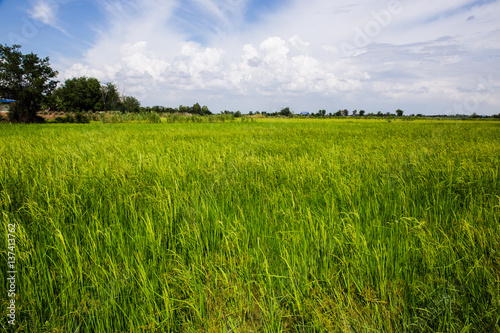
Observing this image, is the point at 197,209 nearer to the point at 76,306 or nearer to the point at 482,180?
the point at 76,306

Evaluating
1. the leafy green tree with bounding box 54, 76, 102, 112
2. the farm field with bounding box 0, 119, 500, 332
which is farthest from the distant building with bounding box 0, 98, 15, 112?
the leafy green tree with bounding box 54, 76, 102, 112

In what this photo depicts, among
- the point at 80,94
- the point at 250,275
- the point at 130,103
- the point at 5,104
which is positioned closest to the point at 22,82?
the point at 5,104

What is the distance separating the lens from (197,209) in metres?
2.02

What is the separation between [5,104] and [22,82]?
3076 millimetres

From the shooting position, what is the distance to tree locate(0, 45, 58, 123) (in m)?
25.8

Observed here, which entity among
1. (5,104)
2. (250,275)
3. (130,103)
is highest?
(130,103)

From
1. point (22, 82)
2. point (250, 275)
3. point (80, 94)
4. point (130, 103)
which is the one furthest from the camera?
point (130, 103)

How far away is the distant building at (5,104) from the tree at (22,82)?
0.80 m

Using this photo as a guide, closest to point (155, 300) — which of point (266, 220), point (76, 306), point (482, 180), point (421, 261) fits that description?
point (76, 306)

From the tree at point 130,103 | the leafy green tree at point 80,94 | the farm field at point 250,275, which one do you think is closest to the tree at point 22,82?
the farm field at point 250,275

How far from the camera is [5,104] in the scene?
26.7 m

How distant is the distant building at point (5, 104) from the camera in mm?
26303

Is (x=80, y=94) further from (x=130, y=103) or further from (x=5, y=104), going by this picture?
(x=5, y=104)

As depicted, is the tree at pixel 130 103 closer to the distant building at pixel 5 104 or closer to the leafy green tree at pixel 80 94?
the leafy green tree at pixel 80 94
